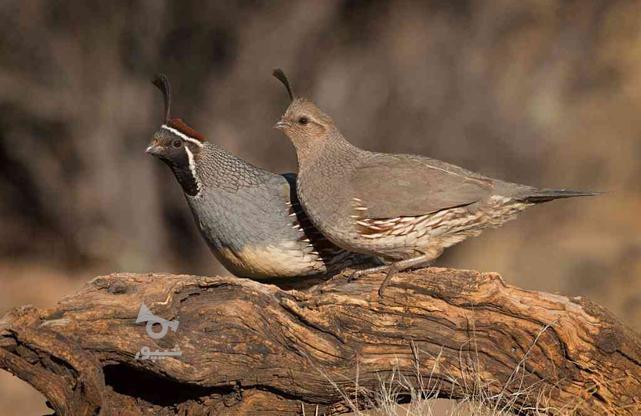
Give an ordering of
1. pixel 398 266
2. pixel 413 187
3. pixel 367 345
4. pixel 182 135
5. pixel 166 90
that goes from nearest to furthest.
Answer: pixel 367 345, pixel 398 266, pixel 413 187, pixel 182 135, pixel 166 90

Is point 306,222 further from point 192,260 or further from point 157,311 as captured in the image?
point 192,260

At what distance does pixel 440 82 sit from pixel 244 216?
11.7ft

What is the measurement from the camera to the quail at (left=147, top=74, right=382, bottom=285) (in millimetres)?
4547

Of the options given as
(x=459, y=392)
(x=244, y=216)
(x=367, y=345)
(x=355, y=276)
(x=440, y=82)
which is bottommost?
(x=459, y=392)

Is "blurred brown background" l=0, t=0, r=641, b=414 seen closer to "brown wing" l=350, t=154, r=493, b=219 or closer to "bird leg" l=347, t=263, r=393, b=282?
"brown wing" l=350, t=154, r=493, b=219

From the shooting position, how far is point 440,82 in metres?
7.79

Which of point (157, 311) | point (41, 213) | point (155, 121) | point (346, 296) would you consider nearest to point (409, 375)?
point (346, 296)

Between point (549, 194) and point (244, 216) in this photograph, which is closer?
point (549, 194)

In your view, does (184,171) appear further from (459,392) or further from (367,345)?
(459,392)

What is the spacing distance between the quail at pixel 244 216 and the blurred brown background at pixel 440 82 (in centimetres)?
311

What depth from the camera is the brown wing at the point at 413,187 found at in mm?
4285

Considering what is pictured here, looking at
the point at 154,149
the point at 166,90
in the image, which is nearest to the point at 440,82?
the point at 166,90

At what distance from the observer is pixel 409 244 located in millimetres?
4277

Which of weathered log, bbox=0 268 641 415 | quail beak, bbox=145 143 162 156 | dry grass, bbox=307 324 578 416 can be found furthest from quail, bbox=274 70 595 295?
quail beak, bbox=145 143 162 156
